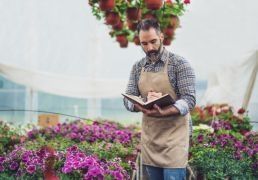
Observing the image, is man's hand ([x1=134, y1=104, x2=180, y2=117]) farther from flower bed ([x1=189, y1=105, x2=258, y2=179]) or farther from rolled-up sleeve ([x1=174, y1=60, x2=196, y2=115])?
flower bed ([x1=189, y1=105, x2=258, y2=179])

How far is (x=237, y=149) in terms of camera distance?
4066 millimetres

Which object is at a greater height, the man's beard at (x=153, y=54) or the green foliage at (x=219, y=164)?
the man's beard at (x=153, y=54)

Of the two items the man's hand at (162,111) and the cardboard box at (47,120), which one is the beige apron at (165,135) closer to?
the man's hand at (162,111)

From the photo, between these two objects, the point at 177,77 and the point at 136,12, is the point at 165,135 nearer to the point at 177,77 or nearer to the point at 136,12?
the point at 177,77

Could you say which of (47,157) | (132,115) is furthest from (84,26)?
(47,157)

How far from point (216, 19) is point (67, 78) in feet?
8.85

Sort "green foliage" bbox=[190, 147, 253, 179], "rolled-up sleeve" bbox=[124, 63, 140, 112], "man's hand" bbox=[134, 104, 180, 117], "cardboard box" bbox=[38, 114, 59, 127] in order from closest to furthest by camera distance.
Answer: "man's hand" bbox=[134, 104, 180, 117], "rolled-up sleeve" bbox=[124, 63, 140, 112], "green foliage" bbox=[190, 147, 253, 179], "cardboard box" bbox=[38, 114, 59, 127]

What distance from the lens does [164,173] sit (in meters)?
2.78

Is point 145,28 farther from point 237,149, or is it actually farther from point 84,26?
point 84,26

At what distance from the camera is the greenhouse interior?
2824 millimetres

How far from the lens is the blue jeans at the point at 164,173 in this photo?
9.02 feet

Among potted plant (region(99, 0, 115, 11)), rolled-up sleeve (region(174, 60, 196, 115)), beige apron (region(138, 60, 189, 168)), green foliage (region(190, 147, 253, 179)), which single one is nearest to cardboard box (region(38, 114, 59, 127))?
potted plant (region(99, 0, 115, 11))

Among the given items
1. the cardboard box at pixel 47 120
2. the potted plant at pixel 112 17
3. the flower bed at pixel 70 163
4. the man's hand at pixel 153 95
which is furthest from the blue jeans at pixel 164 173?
the cardboard box at pixel 47 120

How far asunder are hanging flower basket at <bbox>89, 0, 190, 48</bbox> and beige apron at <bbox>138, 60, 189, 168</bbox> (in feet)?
4.92
